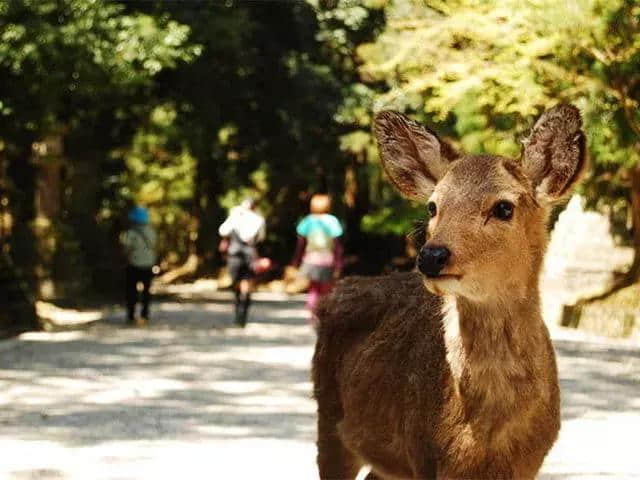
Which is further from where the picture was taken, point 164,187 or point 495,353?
point 164,187

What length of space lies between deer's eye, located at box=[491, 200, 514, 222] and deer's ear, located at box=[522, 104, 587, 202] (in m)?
0.19

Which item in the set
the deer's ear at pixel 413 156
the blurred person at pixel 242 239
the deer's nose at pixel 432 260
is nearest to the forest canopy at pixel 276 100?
the blurred person at pixel 242 239

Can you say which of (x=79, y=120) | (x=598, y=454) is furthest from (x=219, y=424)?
(x=79, y=120)

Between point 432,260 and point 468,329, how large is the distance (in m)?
0.38

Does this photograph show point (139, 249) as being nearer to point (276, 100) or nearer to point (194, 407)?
point (194, 407)

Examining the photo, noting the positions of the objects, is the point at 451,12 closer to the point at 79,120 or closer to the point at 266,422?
the point at 79,120

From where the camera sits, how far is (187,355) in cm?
1730

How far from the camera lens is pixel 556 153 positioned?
5074mm

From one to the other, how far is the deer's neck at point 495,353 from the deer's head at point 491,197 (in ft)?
0.31

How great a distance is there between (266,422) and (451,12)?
1300 centimetres

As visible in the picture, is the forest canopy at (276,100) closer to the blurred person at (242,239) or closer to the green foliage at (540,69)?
the green foliage at (540,69)

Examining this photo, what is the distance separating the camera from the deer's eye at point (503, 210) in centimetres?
500

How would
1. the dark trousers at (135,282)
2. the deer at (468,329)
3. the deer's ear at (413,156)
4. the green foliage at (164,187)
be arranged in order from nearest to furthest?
the deer at (468,329)
the deer's ear at (413,156)
the dark trousers at (135,282)
the green foliage at (164,187)

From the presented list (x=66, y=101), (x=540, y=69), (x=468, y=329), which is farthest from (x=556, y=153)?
(x=66, y=101)
